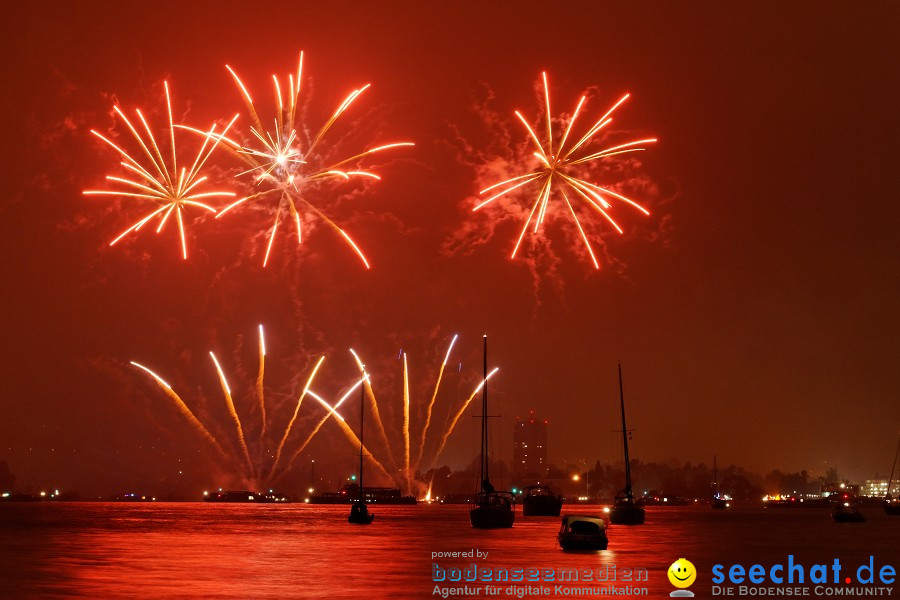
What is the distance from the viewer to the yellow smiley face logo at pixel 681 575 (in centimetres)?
4731

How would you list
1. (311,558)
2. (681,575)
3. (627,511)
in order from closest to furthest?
(681,575), (311,558), (627,511)

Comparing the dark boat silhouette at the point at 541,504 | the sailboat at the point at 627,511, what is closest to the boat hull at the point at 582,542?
the sailboat at the point at 627,511

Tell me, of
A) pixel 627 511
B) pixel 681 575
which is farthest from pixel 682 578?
pixel 627 511

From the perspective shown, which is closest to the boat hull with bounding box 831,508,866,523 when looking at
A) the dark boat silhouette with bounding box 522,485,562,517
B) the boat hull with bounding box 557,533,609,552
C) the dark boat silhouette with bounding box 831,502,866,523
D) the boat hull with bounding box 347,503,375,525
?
the dark boat silhouette with bounding box 831,502,866,523

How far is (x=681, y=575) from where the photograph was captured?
1986 inches

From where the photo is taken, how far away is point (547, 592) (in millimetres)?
42156

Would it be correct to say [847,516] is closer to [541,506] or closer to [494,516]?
[541,506]

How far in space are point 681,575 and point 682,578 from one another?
956 millimetres

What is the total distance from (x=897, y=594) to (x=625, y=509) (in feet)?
256

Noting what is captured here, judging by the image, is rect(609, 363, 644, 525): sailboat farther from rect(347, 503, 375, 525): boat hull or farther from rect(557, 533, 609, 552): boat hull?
rect(557, 533, 609, 552): boat hull

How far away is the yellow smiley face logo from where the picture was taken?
1863 inches

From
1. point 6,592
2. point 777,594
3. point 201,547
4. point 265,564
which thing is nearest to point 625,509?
point 201,547

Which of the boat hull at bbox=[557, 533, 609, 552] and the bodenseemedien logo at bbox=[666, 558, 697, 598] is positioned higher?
the boat hull at bbox=[557, 533, 609, 552]

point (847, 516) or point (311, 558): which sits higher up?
point (847, 516)
